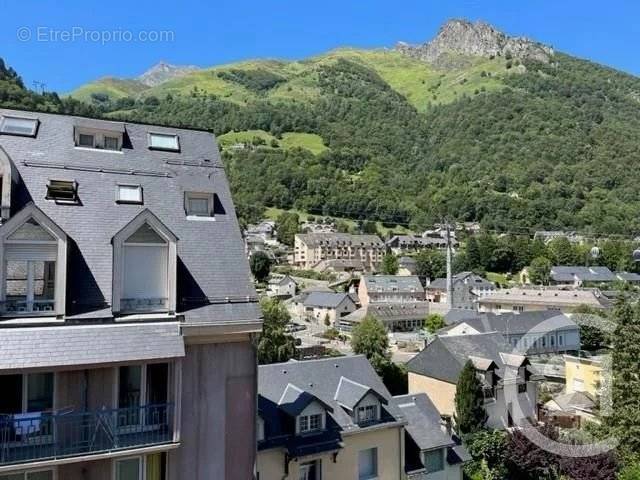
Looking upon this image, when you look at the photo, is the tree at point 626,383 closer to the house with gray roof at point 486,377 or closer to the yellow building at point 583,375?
the house with gray roof at point 486,377

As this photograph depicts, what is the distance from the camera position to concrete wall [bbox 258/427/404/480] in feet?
56.2

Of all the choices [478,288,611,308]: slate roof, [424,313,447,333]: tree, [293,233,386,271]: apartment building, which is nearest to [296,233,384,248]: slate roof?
[293,233,386,271]: apartment building

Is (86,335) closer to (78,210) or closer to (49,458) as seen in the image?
(49,458)

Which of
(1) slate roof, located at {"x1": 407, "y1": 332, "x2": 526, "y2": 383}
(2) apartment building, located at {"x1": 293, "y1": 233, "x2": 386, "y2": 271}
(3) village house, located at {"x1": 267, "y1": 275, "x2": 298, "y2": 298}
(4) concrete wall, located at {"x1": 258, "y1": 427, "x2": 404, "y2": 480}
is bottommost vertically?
(4) concrete wall, located at {"x1": 258, "y1": 427, "x2": 404, "y2": 480}

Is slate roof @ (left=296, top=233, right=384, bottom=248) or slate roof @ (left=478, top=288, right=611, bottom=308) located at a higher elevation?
slate roof @ (left=296, top=233, right=384, bottom=248)

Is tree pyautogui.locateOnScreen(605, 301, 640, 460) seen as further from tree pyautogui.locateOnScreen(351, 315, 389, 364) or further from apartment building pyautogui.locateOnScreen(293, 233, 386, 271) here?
apartment building pyautogui.locateOnScreen(293, 233, 386, 271)

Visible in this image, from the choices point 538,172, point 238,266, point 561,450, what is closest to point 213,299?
point 238,266

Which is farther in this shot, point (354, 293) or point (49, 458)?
point (354, 293)

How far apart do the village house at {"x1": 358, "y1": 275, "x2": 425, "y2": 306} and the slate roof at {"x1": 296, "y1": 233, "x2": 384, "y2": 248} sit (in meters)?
33.9

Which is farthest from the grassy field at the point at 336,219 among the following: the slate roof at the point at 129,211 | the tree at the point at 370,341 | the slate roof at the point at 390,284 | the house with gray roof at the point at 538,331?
the slate roof at the point at 129,211

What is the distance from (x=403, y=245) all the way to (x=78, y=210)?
143142mm

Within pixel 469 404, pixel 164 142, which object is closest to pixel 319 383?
pixel 469 404

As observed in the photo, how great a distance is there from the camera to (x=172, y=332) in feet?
29.4

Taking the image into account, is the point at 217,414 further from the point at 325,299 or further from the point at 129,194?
the point at 325,299
